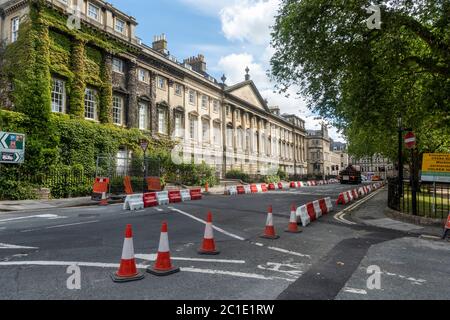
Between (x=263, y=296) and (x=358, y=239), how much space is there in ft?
17.2

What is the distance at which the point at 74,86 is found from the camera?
2453 centimetres

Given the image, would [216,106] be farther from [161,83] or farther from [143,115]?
[143,115]

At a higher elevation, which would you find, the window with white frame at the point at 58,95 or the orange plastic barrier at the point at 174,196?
the window with white frame at the point at 58,95

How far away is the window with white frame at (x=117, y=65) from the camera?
28819 mm

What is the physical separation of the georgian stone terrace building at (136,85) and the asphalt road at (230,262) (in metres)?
17.7

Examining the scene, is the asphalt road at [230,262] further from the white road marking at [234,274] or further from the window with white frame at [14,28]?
the window with white frame at [14,28]

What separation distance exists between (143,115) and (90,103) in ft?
20.6

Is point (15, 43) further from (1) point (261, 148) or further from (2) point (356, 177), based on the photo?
(2) point (356, 177)

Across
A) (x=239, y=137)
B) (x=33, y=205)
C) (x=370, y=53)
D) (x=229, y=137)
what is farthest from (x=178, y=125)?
(x=370, y=53)

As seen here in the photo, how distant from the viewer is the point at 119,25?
29.4 metres

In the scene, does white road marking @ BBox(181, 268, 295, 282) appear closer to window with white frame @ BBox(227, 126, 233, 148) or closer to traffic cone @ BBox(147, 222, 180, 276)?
traffic cone @ BBox(147, 222, 180, 276)

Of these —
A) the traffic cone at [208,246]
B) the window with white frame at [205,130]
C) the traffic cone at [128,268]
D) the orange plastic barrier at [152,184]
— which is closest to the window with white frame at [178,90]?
the window with white frame at [205,130]
